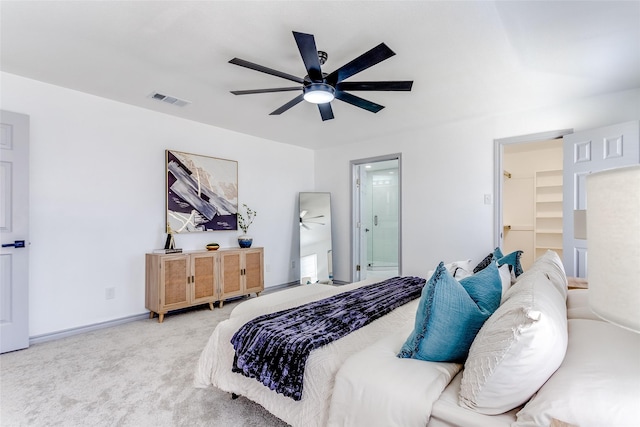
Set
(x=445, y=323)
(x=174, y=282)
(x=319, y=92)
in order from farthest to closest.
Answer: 1. (x=174, y=282)
2. (x=319, y=92)
3. (x=445, y=323)

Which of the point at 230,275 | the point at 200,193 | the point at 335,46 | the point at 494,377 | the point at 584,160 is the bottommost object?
the point at 230,275

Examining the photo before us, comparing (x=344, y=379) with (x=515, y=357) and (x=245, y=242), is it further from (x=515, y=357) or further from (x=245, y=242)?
(x=245, y=242)

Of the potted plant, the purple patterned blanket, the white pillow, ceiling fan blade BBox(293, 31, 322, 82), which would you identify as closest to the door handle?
the potted plant

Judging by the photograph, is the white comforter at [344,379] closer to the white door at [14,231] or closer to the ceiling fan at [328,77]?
the ceiling fan at [328,77]

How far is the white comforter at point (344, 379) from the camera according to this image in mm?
1137

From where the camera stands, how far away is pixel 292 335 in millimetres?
1567

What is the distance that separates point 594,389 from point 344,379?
31.3 inches

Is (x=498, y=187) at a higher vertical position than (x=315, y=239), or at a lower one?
higher

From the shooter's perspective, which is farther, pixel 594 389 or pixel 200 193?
pixel 200 193

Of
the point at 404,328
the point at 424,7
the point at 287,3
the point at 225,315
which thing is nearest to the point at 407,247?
the point at 225,315

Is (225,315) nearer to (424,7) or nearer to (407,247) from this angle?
(407,247)

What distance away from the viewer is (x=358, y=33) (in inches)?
86.2

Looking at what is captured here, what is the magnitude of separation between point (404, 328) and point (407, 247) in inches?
118

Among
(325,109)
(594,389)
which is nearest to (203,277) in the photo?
(325,109)
